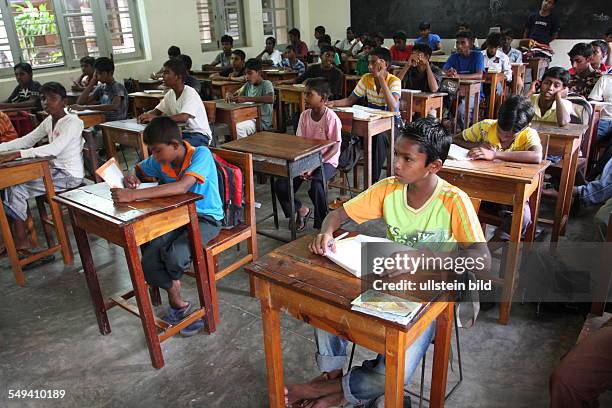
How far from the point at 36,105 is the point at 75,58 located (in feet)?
7.75

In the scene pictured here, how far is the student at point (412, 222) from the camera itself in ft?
5.05

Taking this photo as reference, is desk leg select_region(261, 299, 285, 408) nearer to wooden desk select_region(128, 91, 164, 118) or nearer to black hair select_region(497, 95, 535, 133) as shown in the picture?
black hair select_region(497, 95, 535, 133)

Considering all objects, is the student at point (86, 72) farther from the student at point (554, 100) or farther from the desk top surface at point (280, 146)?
the student at point (554, 100)

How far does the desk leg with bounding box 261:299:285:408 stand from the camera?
5.01 ft

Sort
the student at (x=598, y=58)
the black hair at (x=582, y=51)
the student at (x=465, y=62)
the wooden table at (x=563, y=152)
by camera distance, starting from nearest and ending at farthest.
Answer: the wooden table at (x=563, y=152), the black hair at (x=582, y=51), the student at (x=598, y=58), the student at (x=465, y=62)

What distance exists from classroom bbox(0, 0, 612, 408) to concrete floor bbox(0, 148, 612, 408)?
0.01 m

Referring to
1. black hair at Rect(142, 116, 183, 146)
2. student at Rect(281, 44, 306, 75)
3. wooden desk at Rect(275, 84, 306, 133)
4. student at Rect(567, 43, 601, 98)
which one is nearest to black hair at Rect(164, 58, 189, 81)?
wooden desk at Rect(275, 84, 306, 133)

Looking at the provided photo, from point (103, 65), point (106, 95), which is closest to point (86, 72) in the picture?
point (106, 95)

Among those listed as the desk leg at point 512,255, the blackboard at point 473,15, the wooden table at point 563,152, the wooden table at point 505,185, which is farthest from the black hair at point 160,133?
the blackboard at point 473,15

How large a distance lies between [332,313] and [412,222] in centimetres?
46

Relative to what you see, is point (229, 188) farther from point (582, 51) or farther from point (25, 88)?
point (25, 88)

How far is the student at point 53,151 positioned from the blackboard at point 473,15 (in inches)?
287

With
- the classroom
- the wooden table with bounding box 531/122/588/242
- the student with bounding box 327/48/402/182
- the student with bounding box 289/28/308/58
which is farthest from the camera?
the student with bounding box 289/28/308/58

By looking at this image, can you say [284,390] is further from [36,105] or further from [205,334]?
[36,105]
